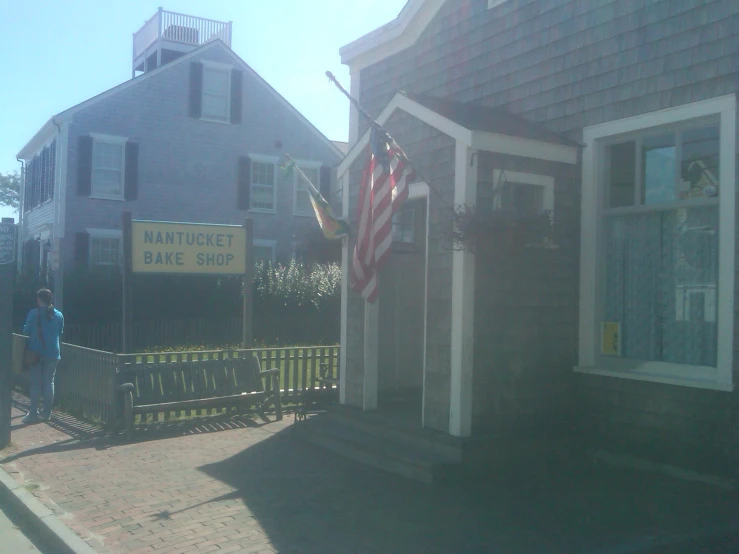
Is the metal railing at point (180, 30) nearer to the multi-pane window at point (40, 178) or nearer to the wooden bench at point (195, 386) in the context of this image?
the multi-pane window at point (40, 178)

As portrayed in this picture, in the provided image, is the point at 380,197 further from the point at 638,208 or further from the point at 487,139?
the point at 638,208

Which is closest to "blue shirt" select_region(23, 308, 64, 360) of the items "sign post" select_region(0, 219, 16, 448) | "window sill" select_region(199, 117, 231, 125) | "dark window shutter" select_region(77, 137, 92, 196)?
"sign post" select_region(0, 219, 16, 448)

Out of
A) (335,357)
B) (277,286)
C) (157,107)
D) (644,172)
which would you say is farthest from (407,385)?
(157,107)

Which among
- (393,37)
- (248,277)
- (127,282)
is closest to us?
(393,37)

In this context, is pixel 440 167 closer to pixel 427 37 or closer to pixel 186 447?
pixel 427 37

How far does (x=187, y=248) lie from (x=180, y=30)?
18163 millimetres

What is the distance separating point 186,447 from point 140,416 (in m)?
1.73

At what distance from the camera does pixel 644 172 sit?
25.6 ft

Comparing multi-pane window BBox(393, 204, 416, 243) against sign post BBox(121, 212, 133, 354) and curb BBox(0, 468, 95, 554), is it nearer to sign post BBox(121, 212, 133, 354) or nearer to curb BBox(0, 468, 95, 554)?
sign post BBox(121, 212, 133, 354)

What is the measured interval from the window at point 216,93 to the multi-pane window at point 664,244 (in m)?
19.2

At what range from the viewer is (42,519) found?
20.6 ft

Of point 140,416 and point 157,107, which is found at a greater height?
point 157,107

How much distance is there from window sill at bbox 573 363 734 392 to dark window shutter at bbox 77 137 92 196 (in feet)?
61.6

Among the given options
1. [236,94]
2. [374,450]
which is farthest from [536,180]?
[236,94]
